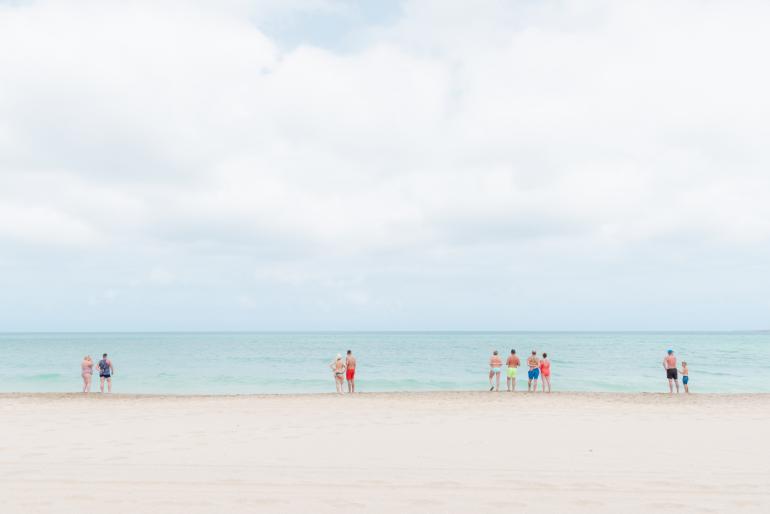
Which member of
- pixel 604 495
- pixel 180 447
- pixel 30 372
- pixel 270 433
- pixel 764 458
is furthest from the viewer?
pixel 30 372

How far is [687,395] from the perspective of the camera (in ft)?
66.8

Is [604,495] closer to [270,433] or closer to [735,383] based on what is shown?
[270,433]

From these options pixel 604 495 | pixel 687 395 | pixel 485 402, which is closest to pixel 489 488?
pixel 604 495

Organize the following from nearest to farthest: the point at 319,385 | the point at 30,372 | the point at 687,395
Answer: the point at 687,395 → the point at 319,385 → the point at 30,372

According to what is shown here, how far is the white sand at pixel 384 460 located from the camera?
19.9 feet

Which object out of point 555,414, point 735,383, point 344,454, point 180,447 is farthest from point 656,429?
point 735,383

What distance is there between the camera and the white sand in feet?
19.9

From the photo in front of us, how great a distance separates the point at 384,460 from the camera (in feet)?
26.8

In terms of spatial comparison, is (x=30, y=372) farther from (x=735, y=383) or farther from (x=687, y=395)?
(x=735, y=383)

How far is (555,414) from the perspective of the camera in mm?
13641

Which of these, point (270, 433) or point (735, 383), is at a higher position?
point (270, 433)

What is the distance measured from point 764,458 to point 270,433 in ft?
26.7

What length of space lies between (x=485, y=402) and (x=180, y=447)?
10356mm

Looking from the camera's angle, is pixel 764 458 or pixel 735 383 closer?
pixel 764 458
